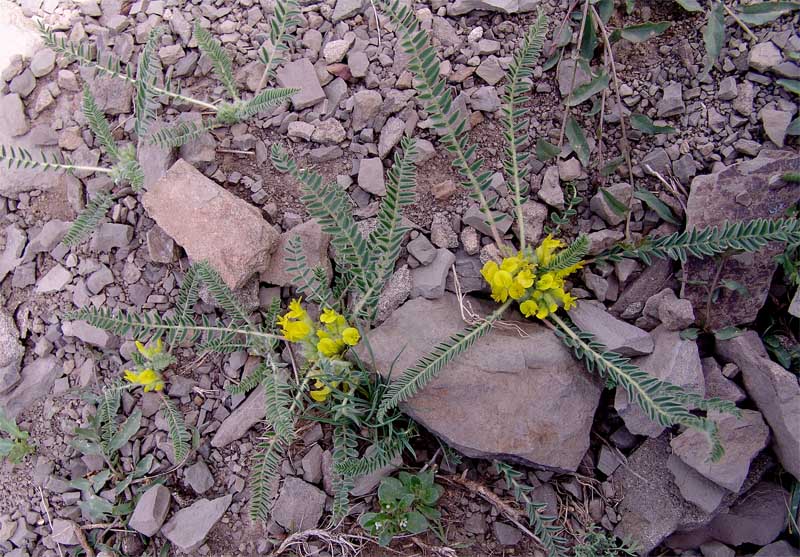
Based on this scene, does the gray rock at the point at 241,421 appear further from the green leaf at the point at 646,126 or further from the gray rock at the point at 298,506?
the green leaf at the point at 646,126

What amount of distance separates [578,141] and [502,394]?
1165mm

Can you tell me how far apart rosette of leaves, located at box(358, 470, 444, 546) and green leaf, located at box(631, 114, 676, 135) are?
5.68ft

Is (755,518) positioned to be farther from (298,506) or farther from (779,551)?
(298,506)

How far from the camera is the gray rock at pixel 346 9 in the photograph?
3.11 metres

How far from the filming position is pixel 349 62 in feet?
9.98

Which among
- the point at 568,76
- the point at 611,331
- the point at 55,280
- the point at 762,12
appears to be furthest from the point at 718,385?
the point at 55,280

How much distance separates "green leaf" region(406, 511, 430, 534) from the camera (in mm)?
2486

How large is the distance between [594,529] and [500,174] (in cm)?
156

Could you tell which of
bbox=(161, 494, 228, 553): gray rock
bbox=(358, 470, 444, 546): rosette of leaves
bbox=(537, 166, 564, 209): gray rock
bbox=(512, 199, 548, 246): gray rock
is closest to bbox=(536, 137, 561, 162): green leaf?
bbox=(537, 166, 564, 209): gray rock

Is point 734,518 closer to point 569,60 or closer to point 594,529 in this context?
point 594,529

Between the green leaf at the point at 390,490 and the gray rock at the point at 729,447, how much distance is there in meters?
1.11

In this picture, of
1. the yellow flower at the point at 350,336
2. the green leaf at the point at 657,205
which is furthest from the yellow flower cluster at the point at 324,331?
the green leaf at the point at 657,205

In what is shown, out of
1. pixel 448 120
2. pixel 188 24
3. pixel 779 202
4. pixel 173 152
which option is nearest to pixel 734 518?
pixel 779 202

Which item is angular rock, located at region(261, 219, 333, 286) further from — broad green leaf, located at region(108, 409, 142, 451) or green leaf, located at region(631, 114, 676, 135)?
green leaf, located at region(631, 114, 676, 135)
